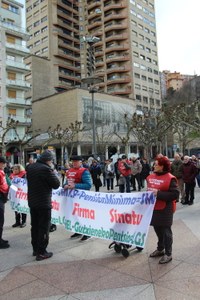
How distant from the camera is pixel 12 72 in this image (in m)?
46.2

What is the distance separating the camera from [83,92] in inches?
1941

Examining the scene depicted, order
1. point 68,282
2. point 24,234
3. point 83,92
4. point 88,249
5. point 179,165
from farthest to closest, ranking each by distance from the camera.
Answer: point 83,92 → point 179,165 → point 24,234 → point 88,249 → point 68,282

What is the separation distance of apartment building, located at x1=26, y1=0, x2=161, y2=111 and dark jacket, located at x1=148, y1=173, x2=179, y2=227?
6410cm

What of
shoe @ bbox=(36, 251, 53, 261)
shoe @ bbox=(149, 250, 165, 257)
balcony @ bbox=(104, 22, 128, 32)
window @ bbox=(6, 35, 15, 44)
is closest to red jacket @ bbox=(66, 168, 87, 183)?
shoe @ bbox=(36, 251, 53, 261)

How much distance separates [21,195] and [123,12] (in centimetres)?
7378

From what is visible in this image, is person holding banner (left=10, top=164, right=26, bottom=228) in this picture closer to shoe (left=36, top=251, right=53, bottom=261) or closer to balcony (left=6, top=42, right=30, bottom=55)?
shoe (left=36, top=251, right=53, bottom=261)

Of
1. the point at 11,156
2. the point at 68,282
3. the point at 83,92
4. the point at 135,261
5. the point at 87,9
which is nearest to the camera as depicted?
the point at 68,282

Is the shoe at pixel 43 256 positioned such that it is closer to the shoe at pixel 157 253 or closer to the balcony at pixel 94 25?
the shoe at pixel 157 253

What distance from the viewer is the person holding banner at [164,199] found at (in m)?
4.55

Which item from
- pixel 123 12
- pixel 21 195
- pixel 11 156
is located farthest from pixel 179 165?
pixel 123 12

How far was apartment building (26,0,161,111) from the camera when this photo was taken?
2699 inches

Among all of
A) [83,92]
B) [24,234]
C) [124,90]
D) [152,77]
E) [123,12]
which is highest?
[123,12]

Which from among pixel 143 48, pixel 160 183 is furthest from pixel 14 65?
pixel 160 183

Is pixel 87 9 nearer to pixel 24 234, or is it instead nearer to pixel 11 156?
pixel 11 156
